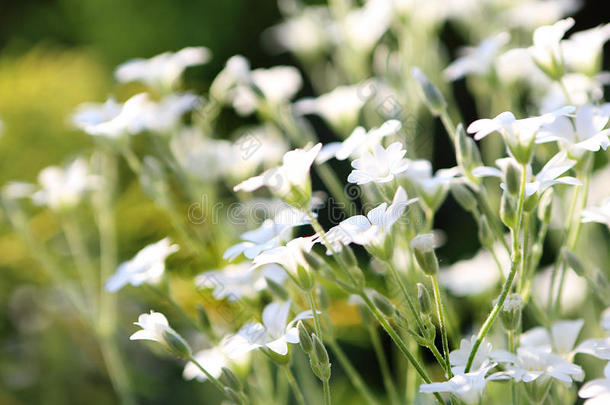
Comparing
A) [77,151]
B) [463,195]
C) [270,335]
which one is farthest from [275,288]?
[77,151]

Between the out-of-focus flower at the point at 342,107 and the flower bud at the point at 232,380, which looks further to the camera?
the out-of-focus flower at the point at 342,107

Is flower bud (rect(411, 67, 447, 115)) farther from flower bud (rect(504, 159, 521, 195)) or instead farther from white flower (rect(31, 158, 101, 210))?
white flower (rect(31, 158, 101, 210))

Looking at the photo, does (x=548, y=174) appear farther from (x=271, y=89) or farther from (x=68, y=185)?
(x=68, y=185)

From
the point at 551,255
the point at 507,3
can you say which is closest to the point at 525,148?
the point at 507,3

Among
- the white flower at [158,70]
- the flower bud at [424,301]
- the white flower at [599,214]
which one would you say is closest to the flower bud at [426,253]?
the flower bud at [424,301]

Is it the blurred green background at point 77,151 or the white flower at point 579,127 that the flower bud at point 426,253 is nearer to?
the white flower at point 579,127

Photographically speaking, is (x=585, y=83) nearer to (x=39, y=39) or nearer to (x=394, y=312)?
(x=394, y=312)
